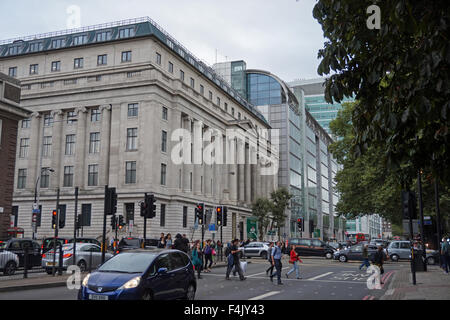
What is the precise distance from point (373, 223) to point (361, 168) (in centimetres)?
14723

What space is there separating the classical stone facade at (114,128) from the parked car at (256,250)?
34.1 feet

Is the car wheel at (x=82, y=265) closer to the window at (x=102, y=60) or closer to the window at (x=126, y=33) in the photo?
the window at (x=102, y=60)

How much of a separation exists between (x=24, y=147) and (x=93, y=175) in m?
11.3

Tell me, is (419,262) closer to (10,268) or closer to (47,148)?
(10,268)

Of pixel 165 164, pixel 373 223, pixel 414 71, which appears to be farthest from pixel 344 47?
pixel 373 223

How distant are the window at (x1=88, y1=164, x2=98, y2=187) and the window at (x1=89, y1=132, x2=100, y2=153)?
1919mm

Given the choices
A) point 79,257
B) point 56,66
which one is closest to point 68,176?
point 56,66

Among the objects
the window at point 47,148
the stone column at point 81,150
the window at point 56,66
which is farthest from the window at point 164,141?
the window at point 56,66

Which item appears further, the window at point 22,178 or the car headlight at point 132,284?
the window at point 22,178

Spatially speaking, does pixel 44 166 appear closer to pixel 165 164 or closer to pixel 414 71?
pixel 165 164

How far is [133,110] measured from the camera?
168 ft

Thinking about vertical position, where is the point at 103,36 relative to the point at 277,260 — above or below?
above

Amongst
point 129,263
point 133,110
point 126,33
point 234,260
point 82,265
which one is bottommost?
point 82,265

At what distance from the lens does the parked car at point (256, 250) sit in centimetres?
4341
